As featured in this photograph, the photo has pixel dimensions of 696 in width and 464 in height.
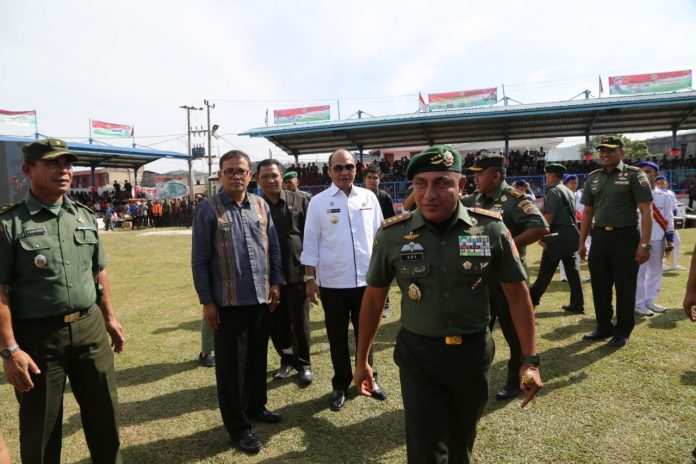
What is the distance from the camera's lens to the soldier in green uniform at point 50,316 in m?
2.47

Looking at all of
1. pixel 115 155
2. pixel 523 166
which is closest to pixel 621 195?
pixel 523 166

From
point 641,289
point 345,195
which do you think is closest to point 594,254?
point 641,289

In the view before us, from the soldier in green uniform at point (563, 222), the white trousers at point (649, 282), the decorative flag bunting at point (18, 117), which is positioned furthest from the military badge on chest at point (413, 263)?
the decorative flag bunting at point (18, 117)

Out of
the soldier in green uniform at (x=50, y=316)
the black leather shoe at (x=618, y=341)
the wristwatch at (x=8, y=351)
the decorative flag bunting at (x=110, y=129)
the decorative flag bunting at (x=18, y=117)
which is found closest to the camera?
the wristwatch at (x=8, y=351)

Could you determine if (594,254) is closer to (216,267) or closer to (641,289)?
(641,289)

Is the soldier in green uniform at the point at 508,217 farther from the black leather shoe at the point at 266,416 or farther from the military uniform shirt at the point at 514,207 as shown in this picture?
the black leather shoe at the point at 266,416

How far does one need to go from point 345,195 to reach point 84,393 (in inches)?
95.5

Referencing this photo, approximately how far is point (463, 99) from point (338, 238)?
2301cm

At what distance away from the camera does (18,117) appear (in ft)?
95.7

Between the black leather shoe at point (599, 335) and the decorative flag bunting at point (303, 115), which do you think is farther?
the decorative flag bunting at point (303, 115)

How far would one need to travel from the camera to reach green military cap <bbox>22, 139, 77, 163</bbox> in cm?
258

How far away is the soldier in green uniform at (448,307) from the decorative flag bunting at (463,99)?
77.7ft

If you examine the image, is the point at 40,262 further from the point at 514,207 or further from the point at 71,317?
the point at 514,207

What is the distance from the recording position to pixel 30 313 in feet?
8.20
